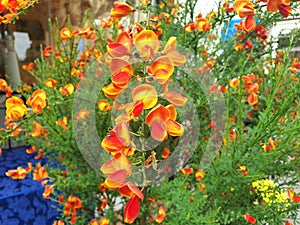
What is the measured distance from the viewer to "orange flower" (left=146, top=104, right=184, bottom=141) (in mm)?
214

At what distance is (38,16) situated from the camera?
2.49 meters

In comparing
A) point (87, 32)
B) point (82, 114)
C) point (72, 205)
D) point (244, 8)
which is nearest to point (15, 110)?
point (82, 114)

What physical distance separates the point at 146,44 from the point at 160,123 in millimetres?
67

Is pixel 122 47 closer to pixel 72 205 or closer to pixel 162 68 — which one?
pixel 162 68

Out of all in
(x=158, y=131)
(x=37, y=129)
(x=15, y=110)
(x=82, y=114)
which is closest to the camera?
(x=158, y=131)

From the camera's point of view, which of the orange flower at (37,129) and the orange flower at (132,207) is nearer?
the orange flower at (132,207)

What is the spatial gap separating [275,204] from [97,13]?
173 centimetres

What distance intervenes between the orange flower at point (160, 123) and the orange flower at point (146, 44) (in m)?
0.05

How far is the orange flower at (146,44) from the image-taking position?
0.24m

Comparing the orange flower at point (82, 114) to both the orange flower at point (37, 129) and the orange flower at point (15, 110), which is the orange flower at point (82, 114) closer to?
the orange flower at point (15, 110)

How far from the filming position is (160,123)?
8.6 inches

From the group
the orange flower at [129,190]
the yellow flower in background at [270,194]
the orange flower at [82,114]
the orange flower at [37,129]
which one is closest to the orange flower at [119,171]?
the orange flower at [129,190]

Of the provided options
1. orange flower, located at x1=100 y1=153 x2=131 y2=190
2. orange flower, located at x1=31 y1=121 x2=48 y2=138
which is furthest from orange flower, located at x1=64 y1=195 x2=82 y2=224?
orange flower, located at x1=100 y1=153 x2=131 y2=190

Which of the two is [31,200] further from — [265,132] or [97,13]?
[97,13]
